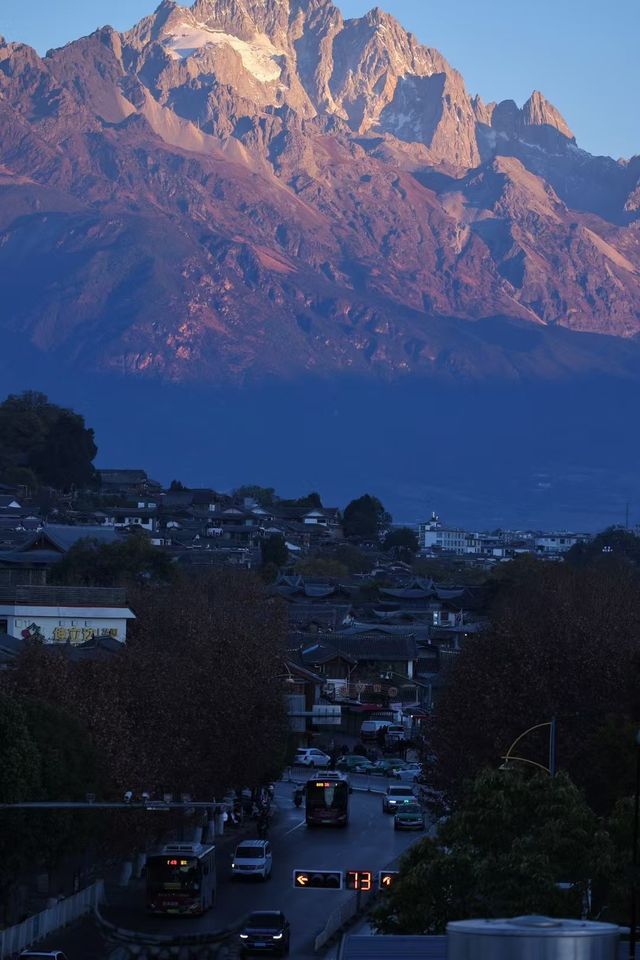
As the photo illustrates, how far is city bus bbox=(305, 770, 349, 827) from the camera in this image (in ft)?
257

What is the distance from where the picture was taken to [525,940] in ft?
84.9

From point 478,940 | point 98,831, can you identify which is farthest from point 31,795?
point 478,940

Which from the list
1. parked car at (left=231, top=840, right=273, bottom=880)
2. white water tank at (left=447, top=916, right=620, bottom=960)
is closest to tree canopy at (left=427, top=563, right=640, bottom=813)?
parked car at (left=231, top=840, right=273, bottom=880)

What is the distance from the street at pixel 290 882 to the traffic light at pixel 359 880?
454mm

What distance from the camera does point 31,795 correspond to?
57.1 meters

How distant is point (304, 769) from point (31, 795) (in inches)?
1998

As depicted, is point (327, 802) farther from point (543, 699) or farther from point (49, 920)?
point (49, 920)

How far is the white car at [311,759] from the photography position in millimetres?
106312

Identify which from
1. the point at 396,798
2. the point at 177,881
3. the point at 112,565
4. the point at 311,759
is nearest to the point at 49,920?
the point at 177,881

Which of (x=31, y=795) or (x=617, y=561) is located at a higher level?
(x=617, y=561)

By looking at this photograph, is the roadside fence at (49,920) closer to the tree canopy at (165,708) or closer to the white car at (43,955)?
the white car at (43,955)

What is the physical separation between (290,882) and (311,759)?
42229mm

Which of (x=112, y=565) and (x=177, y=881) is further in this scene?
(x=112, y=565)

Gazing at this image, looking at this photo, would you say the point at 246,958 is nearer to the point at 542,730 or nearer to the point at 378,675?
the point at 542,730
